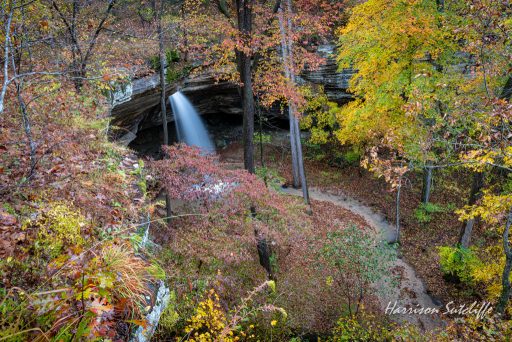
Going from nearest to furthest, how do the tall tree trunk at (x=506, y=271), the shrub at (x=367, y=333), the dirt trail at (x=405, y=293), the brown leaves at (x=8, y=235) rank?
1. the brown leaves at (x=8, y=235)
2. the tall tree trunk at (x=506, y=271)
3. the shrub at (x=367, y=333)
4. the dirt trail at (x=405, y=293)

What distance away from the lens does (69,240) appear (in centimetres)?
342

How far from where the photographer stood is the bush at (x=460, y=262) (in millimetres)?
10756

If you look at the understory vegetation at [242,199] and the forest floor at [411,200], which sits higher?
the understory vegetation at [242,199]

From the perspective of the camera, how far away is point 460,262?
1096cm

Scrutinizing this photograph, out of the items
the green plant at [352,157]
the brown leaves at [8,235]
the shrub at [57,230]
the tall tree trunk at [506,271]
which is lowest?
the green plant at [352,157]

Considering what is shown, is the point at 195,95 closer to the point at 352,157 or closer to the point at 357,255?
the point at 352,157

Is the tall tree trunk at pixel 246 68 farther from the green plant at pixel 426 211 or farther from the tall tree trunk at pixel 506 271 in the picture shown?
the green plant at pixel 426 211

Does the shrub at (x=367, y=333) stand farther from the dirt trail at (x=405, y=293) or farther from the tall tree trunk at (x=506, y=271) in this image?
the tall tree trunk at (x=506, y=271)

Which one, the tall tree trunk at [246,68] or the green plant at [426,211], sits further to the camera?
the green plant at [426,211]

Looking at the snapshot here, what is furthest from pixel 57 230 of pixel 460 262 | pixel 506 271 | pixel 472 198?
pixel 460 262

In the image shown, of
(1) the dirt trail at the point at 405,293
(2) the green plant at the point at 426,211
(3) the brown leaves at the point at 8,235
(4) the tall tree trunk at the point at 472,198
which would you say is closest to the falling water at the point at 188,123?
(1) the dirt trail at the point at 405,293

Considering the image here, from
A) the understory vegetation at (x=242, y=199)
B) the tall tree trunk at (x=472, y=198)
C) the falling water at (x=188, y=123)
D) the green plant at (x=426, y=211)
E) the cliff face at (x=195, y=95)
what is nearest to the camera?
the understory vegetation at (x=242, y=199)

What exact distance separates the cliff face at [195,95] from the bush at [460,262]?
1098 centimetres

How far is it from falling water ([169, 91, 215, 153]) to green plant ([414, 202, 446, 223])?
12240 mm
